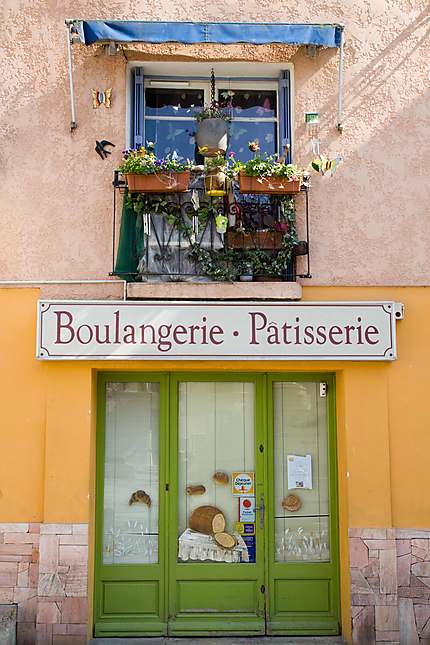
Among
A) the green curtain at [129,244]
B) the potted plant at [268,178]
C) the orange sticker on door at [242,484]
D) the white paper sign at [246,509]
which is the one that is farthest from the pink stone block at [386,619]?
the potted plant at [268,178]

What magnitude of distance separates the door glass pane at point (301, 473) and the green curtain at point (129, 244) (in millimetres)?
1943

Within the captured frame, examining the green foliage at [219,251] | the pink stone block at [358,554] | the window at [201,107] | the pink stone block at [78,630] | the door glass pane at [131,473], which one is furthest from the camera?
the window at [201,107]

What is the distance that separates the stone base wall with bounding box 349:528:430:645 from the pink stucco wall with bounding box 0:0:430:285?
250 cm

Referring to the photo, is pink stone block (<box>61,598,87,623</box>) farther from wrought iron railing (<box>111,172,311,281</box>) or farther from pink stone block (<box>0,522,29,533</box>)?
wrought iron railing (<box>111,172,311,281</box>)

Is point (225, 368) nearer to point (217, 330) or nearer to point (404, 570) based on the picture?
point (217, 330)

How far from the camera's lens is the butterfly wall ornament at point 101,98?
8.31 m

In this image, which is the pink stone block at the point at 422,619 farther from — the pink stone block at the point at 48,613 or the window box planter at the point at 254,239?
the window box planter at the point at 254,239

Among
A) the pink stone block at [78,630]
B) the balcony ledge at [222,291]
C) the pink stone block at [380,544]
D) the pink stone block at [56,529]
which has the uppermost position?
the balcony ledge at [222,291]

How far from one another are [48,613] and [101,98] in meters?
5.05

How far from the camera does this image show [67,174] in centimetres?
824

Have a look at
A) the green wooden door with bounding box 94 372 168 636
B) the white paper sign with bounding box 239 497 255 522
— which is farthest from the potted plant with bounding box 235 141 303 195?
the white paper sign with bounding box 239 497 255 522

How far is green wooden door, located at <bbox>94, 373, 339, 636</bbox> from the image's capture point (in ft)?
26.7

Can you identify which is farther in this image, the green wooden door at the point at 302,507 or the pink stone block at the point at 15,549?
the green wooden door at the point at 302,507

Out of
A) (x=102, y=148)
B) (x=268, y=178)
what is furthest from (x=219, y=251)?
(x=102, y=148)
